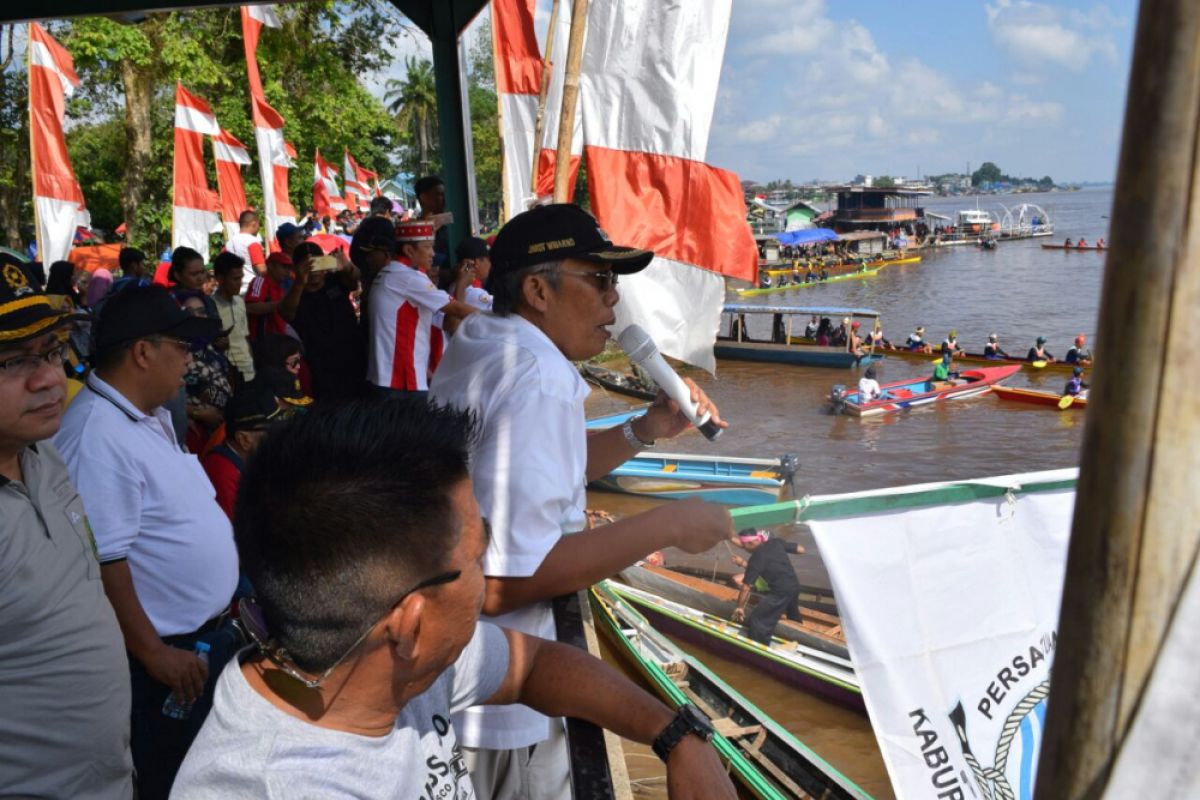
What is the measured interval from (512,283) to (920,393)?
27.9 meters

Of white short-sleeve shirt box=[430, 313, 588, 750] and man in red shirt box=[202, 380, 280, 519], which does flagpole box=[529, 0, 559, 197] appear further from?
white short-sleeve shirt box=[430, 313, 588, 750]

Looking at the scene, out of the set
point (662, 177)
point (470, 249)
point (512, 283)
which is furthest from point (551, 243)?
point (470, 249)

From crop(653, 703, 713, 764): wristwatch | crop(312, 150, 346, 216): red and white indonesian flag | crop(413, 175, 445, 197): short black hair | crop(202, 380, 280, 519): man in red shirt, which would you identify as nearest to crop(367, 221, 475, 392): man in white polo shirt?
crop(413, 175, 445, 197): short black hair

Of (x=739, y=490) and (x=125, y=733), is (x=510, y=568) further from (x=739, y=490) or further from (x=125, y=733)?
(x=739, y=490)

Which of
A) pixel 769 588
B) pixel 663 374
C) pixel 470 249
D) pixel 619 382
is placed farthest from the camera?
pixel 619 382

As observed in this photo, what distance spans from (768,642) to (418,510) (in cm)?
987

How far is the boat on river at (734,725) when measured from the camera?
7922 millimetres

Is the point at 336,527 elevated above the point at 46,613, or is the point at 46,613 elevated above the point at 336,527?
the point at 336,527

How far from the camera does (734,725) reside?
8.55m

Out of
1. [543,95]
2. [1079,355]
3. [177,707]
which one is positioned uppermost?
[543,95]

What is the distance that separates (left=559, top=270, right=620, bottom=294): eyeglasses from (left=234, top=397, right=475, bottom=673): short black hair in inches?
40.3

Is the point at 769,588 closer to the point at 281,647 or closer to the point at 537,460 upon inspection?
the point at 537,460

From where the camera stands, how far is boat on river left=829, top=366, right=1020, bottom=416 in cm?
2732

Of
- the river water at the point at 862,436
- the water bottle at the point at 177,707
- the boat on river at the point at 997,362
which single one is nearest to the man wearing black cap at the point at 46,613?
the water bottle at the point at 177,707
